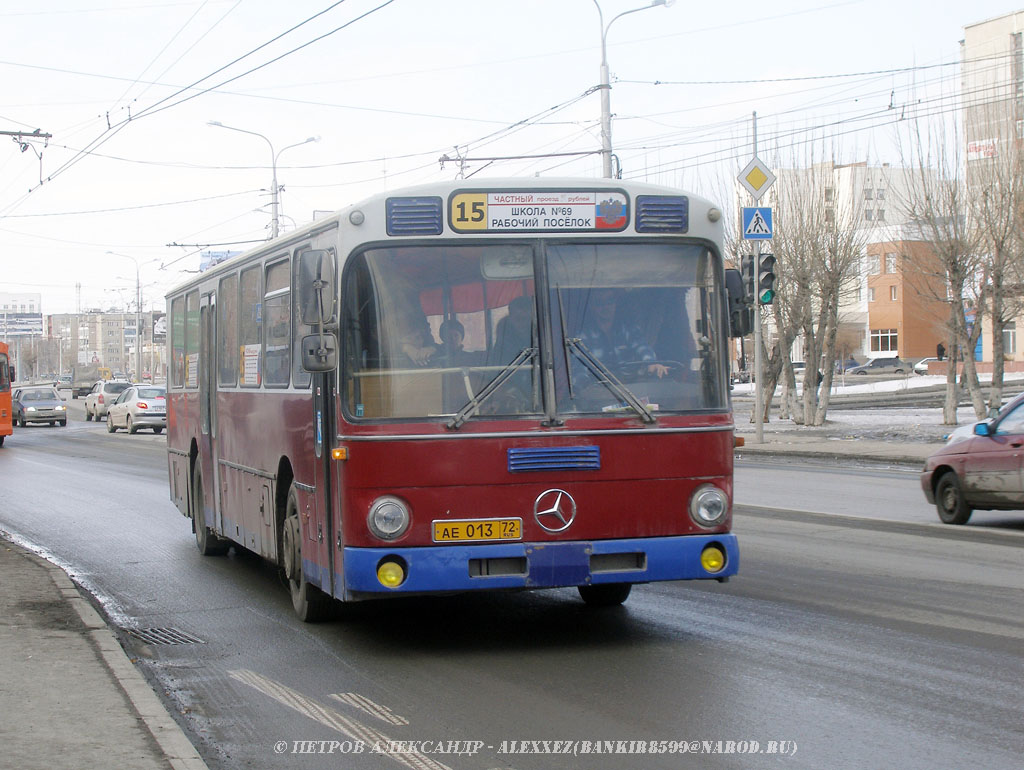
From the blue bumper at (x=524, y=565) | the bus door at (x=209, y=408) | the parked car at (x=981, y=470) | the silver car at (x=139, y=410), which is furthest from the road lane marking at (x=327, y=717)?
the silver car at (x=139, y=410)

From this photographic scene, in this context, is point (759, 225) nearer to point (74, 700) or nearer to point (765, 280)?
point (765, 280)

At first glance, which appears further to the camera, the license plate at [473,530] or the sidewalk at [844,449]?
the sidewalk at [844,449]

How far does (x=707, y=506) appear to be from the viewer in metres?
7.83

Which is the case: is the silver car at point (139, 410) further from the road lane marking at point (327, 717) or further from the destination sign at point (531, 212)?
the road lane marking at point (327, 717)

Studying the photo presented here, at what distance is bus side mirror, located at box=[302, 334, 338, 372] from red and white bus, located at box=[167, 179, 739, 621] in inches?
0.5

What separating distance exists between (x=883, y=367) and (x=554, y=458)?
89.2 meters

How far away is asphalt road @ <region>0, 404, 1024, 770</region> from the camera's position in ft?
18.8

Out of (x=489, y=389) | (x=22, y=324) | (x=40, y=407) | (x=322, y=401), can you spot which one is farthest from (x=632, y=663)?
(x=22, y=324)

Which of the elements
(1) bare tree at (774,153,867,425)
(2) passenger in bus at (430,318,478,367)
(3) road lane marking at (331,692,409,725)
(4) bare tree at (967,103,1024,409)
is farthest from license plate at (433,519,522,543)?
(1) bare tree at (774,153,867,425)

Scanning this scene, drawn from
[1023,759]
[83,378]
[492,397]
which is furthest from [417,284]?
[83,378]

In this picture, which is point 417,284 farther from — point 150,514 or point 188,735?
point 150,514

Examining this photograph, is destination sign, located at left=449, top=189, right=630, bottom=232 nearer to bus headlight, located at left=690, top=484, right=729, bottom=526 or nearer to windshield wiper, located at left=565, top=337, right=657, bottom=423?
windshield wiper, located at left=565, top=337, right=657, bottom=423

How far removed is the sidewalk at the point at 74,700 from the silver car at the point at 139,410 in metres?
35.3

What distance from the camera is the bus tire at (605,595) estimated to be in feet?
30.1
